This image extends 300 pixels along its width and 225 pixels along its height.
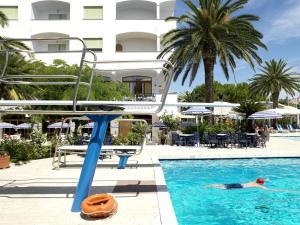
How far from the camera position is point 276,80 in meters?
58.3

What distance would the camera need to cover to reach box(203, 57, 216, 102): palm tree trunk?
27422 millimetres

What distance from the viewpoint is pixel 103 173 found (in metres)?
11.6

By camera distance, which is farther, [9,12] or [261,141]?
[9,12]

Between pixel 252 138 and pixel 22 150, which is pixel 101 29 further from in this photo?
pixel 22 150

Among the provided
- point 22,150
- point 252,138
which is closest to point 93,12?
point 252,138

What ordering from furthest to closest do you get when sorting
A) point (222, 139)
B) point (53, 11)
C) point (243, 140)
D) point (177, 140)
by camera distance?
point (53, 11) → point (177, 140) → point (222, 139) → point (243, 140)

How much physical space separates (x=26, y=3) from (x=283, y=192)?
117 ft

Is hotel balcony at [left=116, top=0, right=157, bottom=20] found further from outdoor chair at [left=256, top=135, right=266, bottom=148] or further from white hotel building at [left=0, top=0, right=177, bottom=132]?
outdoor chair at [left=256, top=135, right=266, bottom=148]

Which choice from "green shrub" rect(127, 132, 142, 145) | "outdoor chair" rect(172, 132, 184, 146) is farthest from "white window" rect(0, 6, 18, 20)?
"green shrub" rect(127, 132, 142, 145)

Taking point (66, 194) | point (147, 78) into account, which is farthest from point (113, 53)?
point (66, 194)

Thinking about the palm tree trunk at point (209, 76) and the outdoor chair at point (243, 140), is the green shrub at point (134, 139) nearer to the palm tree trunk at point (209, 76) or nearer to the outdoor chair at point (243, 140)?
the outdoor chair at point (243, 140)

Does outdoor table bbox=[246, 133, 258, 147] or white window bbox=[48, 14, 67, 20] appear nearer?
outdoor table bbox=[246, 133, 258, 147]

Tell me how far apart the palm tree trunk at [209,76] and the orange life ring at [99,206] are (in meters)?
21.5

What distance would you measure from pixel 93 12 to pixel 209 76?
18051 millimetres
